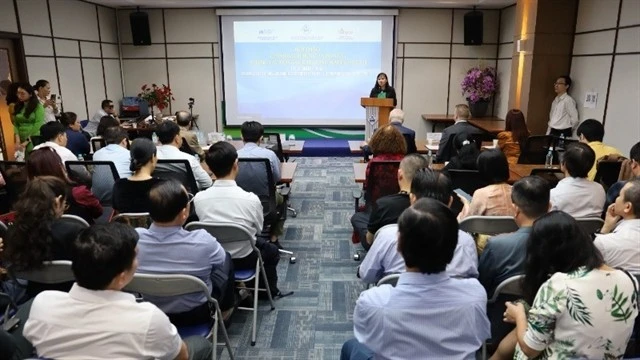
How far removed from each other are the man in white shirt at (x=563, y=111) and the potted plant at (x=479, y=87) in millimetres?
2340

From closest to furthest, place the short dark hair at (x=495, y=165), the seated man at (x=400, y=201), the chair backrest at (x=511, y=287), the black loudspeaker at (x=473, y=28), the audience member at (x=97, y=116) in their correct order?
the chair backrest at (x=511, y=287)
the seated man at (x=400, y=201)
the short dark hair at (x=495, y=165)
the audience member at (x=97, y=116)
the black loudspeaker at (x=473, y=28)

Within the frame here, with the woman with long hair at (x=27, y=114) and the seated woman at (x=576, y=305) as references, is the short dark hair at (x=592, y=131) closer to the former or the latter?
the seated woman at (x=576, y=305)

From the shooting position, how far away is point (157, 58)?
379 inches

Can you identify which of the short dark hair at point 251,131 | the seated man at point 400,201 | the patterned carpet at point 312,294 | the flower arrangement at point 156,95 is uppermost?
the flower arrangement at point 156,95

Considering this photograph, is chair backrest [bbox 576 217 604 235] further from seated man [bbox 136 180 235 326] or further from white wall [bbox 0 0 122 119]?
white wall [bbox 0 0 122 119]

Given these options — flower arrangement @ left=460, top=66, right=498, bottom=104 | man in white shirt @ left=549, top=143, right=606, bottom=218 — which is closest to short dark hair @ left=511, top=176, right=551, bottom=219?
man in white shirt @ left=549, top=143, right=606, bottom=218

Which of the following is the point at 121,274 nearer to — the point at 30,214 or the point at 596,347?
the point at 30,214

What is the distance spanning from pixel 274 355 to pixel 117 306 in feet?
5.11

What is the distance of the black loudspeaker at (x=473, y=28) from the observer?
8969mm

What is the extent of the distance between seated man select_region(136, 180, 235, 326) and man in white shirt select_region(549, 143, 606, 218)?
2205 millimetres

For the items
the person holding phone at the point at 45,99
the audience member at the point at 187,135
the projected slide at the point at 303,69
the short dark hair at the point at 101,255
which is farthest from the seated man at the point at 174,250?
the projected slide at the point at 303,69

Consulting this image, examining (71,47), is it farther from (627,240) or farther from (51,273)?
(627,240)

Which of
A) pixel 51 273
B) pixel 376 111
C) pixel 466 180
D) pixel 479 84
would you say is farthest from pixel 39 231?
pixel 479 84

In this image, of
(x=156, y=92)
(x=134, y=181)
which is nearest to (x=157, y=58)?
(x=156, y=92)
